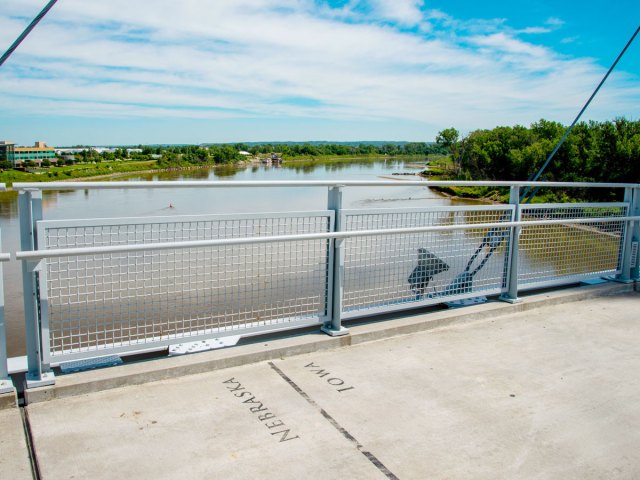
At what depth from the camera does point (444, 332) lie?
459cm

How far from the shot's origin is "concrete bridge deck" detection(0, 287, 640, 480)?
2.62 metres

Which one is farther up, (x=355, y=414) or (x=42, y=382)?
(x=42, y=382)

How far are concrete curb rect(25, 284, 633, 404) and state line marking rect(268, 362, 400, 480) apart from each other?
0.74 feet

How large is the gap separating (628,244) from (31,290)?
19.4 ft

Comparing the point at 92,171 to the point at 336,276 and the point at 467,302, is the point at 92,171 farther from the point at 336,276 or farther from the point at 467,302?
the point at 336,276

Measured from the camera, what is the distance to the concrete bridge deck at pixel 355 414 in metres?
2.62

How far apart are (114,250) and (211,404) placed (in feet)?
3.36

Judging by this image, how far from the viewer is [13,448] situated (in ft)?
8.68

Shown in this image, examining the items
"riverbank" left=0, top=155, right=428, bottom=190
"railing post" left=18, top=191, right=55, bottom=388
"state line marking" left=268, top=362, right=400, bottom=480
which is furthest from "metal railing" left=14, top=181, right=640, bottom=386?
"riverbank" left=0, top=155, right=428, bottom=190

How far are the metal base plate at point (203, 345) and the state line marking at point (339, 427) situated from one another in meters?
0.32

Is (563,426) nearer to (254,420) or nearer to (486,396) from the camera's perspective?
(486,396)

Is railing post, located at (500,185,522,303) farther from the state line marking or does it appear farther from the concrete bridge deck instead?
the state line marking

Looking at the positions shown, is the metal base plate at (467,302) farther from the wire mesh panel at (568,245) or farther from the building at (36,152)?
the building at (36,152)

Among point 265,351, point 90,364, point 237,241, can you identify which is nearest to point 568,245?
point 265,351
